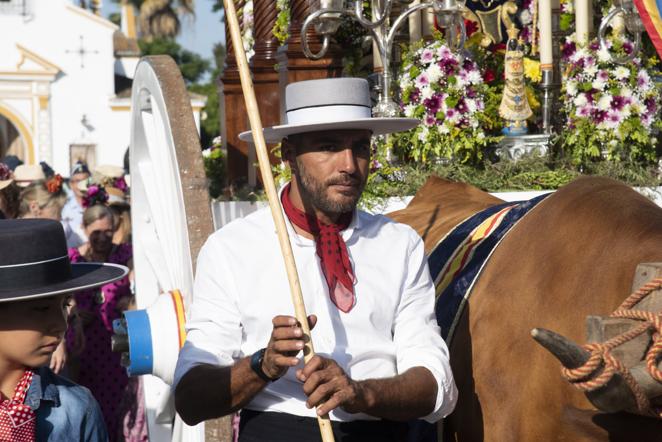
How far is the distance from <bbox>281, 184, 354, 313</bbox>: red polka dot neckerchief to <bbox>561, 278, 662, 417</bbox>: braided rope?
2.41ft

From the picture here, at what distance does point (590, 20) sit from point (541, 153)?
1073 millimetres

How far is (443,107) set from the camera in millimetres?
5812

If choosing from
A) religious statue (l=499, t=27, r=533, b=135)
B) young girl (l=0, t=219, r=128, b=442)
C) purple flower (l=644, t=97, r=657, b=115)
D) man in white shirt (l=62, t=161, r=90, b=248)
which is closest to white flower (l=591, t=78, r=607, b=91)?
purple flower (l=644, t=97, r=657, b=115)

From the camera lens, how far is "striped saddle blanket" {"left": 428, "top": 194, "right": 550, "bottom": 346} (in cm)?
354

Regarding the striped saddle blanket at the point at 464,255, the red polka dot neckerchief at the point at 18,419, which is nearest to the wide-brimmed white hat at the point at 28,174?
the striped saddle blanket at the point at 464,255

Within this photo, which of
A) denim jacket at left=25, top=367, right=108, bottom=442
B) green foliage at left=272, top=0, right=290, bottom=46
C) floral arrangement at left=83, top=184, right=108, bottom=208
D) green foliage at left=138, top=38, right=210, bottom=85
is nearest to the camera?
denim jacket at left=25, top=367, right=108, bottom=442

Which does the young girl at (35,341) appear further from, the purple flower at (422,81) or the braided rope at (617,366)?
the purple flower at (422,81)

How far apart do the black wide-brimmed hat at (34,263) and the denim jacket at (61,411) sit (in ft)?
0.71

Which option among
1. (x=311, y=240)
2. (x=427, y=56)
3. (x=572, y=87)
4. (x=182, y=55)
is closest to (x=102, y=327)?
(x=427, y=56)

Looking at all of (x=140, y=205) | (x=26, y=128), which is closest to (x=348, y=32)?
(x=140, y=205)

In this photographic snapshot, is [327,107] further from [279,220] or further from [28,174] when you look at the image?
[28,174]

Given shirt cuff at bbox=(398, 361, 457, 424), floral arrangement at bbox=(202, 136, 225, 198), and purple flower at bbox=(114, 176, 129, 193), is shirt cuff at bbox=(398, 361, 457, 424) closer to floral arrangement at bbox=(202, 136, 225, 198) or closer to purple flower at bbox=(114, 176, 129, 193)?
floral arrangement at bbox=(202, 136, 225, 198)

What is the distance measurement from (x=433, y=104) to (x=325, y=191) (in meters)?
3.02

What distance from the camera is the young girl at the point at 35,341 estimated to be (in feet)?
8.46
